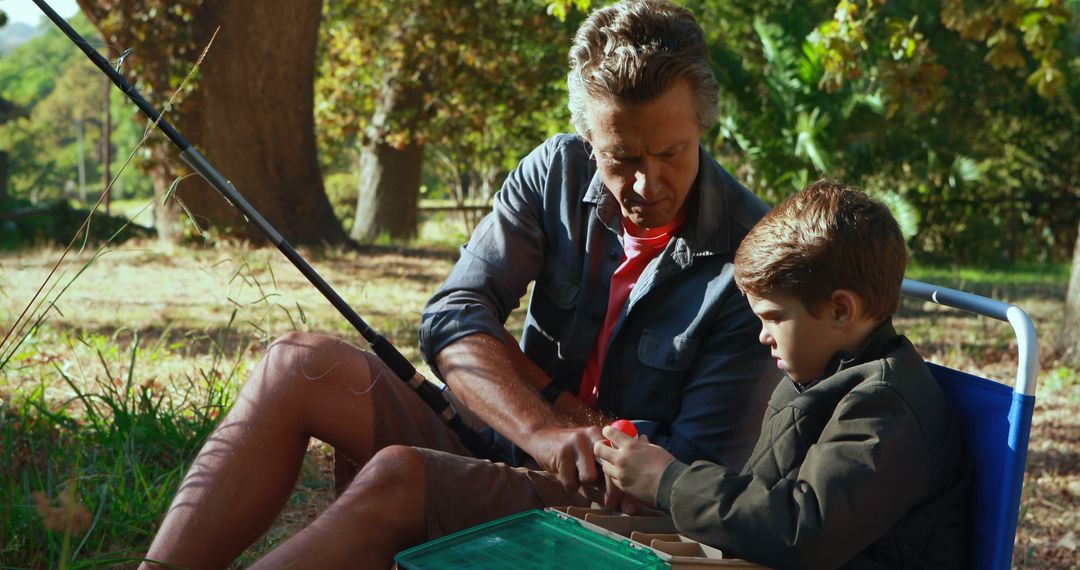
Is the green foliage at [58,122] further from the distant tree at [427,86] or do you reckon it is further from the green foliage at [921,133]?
the green foliage at [921,133]

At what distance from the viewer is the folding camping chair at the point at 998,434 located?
1641 millimetres

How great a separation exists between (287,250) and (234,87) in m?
7.26

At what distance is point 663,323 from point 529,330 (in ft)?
1.24

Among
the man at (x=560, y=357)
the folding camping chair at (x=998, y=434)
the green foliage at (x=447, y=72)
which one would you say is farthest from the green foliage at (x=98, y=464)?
the green foliage at (x=447, y=72)

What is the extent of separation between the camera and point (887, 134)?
12.4 meters

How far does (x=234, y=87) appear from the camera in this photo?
29.4ft

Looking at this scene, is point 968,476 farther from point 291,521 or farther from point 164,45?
point 164,45

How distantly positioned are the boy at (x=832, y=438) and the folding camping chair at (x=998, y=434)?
0.03 meters

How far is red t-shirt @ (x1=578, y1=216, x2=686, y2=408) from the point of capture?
2455 millimetres

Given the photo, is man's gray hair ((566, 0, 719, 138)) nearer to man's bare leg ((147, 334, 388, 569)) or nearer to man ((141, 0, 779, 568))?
man ((141, 0, 779, 568))

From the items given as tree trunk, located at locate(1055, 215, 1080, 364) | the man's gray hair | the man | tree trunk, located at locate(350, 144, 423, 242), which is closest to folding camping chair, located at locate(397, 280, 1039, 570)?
the man

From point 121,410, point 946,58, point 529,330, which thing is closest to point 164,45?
point 121,410

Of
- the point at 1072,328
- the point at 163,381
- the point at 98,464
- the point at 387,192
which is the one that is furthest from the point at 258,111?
the point at 98,464

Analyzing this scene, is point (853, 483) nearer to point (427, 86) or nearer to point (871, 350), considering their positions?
point (871, 350)
